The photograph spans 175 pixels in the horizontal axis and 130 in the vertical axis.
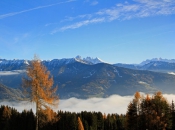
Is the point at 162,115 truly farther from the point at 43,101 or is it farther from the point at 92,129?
the point at 92,129

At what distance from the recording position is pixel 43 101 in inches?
1459

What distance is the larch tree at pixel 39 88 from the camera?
36594mm

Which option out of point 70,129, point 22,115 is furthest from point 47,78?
point 22,115

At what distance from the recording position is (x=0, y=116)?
443ft

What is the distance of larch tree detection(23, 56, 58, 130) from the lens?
3659cm

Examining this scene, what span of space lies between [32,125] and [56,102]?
96.2 m

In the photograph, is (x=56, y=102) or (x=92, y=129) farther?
(x=92, y=129)

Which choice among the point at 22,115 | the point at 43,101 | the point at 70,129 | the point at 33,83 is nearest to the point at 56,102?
the point at 43,101

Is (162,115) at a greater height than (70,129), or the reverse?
(162,115)

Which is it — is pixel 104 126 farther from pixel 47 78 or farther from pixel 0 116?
pixel 47 78

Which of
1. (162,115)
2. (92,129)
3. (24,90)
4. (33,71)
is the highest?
(33,71)

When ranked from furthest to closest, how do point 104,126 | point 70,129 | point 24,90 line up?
point 104,126 → point 70,129 → point 24,90

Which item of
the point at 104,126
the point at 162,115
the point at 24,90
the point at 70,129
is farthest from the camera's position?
the point at 104,126

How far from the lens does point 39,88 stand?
1441 inches
